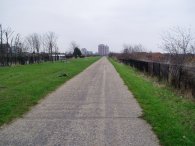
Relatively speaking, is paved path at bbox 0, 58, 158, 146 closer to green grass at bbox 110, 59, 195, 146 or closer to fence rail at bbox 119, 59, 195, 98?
green grass at bbox 110, 59, 195, 146

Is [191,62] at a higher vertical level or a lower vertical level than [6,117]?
higher

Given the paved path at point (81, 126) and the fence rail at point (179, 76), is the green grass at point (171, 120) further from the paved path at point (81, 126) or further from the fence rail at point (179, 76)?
the fence rail at point (179, 76)

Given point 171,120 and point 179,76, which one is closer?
point 171,120

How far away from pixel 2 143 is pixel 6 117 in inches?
93.5

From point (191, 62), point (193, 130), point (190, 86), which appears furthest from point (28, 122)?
point (191, 62)

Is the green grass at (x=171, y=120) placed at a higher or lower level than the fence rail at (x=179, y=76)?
lower

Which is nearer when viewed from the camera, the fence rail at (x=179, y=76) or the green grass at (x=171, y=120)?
the green grass at (x=171, y=120)

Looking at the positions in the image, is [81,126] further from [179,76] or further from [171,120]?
[179,76]

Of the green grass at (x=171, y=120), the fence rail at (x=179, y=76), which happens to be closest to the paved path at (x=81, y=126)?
the green grass at (x=171, y=120)

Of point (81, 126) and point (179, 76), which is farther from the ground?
point (179, 76)

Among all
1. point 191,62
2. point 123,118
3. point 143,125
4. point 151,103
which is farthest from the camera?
point 191,62

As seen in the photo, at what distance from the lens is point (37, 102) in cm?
1068

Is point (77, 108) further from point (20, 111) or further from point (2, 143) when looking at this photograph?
point (2, 143)

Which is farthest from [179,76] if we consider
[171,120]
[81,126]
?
[81,126]
